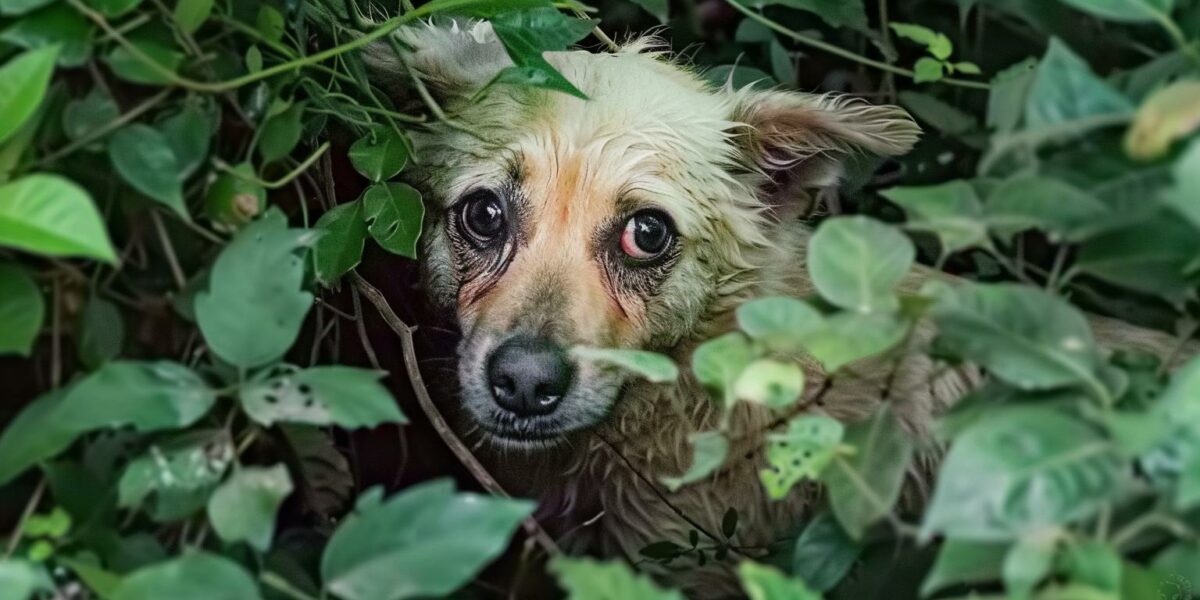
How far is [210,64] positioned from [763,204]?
836 millimetres

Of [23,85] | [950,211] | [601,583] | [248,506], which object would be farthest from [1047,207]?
[23,85]

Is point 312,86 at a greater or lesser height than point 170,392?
greater

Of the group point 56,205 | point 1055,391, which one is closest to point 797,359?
point 1055,391

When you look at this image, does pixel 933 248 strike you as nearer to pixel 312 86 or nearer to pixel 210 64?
pixel 312 86

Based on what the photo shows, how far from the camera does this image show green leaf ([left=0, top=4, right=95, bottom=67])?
3.07ft

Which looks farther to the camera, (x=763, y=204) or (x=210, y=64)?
(x=763, y=204)

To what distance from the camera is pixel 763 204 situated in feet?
5.44

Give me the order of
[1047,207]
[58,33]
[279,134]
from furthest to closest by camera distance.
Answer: [279,134]
[58,33]
[1047,207]

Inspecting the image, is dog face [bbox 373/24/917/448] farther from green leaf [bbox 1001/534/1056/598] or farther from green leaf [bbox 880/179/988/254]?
green leaf [bbox 1001/534/1056/598]

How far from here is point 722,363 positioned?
0.94 metres

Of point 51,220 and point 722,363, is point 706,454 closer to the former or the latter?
point 722,363

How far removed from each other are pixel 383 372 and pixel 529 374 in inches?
16.4

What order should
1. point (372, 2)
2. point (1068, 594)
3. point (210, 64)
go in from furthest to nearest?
point (372, 2)
point (210, 64)
point (1068, 594)

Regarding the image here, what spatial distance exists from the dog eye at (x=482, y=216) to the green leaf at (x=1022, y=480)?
87 centimetres
